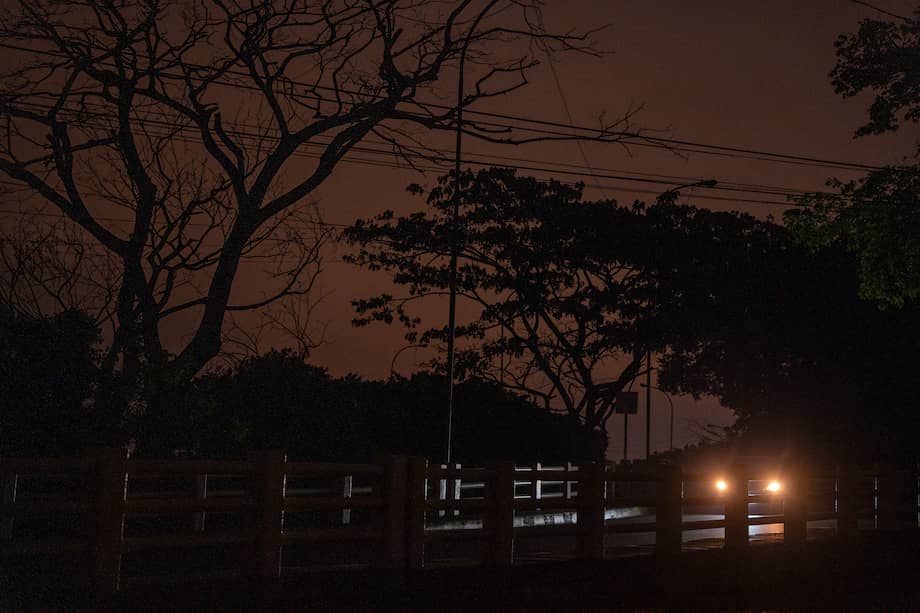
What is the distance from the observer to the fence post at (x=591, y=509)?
15156 millimetres

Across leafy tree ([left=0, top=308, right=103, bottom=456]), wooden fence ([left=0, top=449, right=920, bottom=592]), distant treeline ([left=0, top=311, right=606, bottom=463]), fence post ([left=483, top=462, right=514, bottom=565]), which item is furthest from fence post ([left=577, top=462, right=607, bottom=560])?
leafy tree ([left=0, top=308, right=103, bottom=456])

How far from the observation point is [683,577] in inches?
581

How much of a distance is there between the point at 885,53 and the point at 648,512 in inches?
618

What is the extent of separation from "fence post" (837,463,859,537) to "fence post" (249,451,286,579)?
1250cm

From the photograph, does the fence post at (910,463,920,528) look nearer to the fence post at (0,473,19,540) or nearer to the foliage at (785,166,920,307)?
the foliage at (785,166,920,307)

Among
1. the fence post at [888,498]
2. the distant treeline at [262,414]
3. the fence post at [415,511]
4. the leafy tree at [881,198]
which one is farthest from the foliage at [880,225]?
the fence post at [415,511]

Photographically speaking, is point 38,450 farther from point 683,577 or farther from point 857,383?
point 857,383

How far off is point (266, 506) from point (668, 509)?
21.8 feet

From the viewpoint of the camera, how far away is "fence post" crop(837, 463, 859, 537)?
21062 millimetres

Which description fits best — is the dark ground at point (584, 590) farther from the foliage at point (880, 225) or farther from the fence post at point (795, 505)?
the foliage at point (880, 225)

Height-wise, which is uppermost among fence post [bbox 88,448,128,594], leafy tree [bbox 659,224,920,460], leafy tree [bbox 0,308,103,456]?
leafy tree [bbox 659,224,920,460]

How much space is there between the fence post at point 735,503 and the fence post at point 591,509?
3013mm

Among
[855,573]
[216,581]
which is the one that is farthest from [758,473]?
[216,581]

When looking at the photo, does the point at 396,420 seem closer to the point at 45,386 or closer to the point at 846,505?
the point at 846,505
